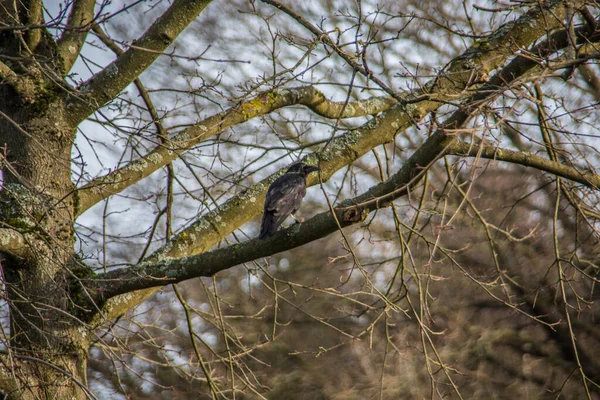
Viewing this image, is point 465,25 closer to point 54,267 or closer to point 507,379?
point 507,379

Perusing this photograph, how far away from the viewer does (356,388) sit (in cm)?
Result: 967

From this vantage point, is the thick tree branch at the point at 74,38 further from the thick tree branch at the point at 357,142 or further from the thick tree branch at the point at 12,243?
the thick tree branch at the point at 357,142

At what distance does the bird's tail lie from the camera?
11.2 ft

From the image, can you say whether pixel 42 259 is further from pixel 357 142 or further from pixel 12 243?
pixel 357 142

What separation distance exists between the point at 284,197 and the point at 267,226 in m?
0.52

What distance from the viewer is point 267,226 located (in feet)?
11.6

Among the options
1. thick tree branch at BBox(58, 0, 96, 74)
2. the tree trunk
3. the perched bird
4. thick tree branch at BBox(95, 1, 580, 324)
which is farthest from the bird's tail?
thick tree branch at BBox(58, 0, 96, 74)

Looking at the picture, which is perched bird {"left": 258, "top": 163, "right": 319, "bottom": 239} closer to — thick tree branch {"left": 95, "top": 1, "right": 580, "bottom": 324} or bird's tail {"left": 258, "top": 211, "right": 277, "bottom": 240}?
A: bird's tail {"left": 258, "top": 211, "right": 277, "bottom": 240}

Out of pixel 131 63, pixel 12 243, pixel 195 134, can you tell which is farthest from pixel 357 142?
pixel 12 243

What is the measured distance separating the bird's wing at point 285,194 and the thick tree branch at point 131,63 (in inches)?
46.5

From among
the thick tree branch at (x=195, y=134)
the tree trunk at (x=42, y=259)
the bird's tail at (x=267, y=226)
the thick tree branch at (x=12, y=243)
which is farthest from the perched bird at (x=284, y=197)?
the thick tree branch at (x=12, y=243)

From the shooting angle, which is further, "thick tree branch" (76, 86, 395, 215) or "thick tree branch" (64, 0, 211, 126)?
"thick tree branch" (76, 86, 395, 215)

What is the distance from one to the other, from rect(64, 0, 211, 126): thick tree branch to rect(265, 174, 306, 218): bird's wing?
1182 mm

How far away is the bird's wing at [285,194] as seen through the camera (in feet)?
12.6
